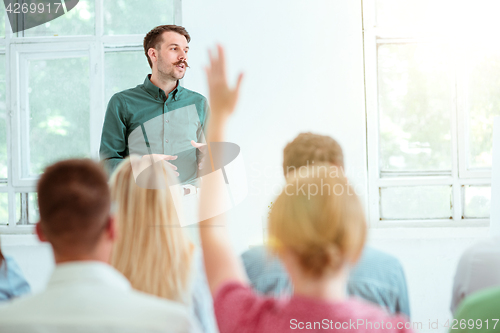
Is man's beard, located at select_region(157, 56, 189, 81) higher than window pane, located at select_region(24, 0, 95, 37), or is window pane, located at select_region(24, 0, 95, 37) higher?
window pane, located at select_region(24, 0, 95, 37)

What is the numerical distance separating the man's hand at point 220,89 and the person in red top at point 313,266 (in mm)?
223

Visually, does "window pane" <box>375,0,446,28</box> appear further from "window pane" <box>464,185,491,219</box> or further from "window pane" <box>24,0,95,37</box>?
"window pane" <box>24,0,95,37</box>

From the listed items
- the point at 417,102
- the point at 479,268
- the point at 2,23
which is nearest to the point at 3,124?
the point at 2,23

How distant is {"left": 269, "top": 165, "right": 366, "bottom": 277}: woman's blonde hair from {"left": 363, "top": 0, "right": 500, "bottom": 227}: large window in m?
2.16

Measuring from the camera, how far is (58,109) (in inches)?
121

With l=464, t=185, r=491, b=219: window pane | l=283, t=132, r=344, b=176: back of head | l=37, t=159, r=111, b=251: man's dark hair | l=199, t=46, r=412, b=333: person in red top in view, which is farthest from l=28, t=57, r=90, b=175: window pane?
l=464, t=185, r=491, b=219: window pane

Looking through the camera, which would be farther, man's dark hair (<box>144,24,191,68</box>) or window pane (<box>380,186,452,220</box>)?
window pane (<box>380,186,452,220</box>)

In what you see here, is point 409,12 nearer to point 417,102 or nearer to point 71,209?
point 417,102

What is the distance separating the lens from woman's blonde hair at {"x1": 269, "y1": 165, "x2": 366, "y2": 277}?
74cm

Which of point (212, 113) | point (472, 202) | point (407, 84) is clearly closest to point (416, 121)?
point (407, 84)

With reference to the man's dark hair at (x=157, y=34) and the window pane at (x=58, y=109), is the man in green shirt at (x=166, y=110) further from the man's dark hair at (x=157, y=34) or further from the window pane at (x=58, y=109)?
the window pane at (x=58, y=109)

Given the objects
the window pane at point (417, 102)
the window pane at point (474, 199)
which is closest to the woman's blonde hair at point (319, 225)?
the window pane at point (417, 102)

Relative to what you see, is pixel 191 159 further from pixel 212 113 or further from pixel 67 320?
pixel 67 320

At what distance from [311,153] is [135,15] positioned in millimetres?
2249
